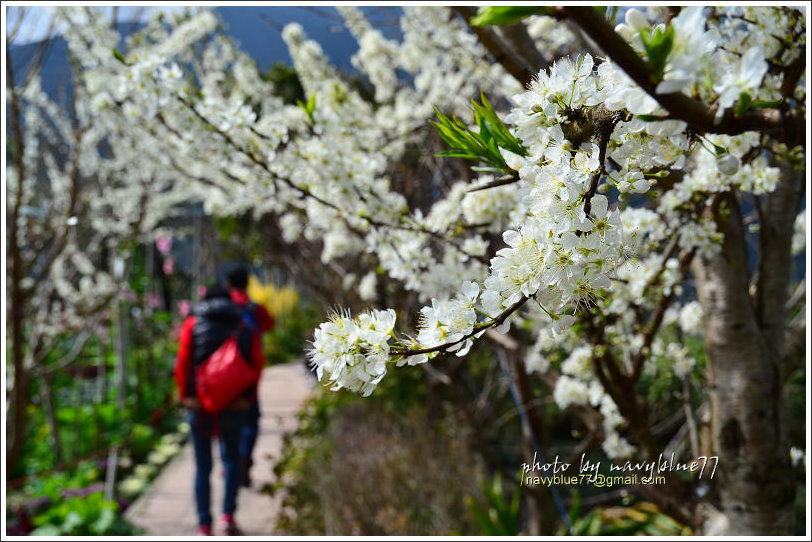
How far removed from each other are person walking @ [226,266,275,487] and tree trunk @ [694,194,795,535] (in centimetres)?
273

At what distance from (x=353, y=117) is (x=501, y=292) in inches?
73.7

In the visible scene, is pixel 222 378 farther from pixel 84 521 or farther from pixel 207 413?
pixel 84 521

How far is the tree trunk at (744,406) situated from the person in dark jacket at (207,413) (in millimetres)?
2474

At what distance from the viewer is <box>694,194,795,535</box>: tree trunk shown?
1634mm

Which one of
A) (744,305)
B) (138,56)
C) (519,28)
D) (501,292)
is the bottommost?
(501,292)

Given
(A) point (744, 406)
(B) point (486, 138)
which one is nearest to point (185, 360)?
(A) point (744, 406)

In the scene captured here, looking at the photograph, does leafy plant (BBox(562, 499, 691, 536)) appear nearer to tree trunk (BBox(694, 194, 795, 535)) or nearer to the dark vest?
tree trunk (BBox(694, 194, 795, 535))

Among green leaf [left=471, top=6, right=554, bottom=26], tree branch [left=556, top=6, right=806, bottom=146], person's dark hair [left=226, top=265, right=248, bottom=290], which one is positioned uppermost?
person's dark hair [left=226, top=265, right=248, bottom=290]

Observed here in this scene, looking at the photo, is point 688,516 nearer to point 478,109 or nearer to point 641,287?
point 641,287

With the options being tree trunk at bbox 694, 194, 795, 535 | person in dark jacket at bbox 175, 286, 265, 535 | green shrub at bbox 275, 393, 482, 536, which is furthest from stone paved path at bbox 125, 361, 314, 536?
tree trunk at bbox 694, 194, 795, 535

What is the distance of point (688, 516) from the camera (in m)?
1.90

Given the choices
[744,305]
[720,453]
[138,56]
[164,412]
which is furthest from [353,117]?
[164,412]

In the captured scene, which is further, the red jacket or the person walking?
the person walking

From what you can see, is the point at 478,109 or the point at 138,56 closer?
the point at 478,109
